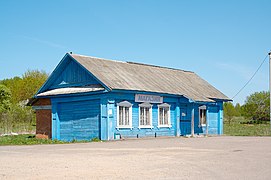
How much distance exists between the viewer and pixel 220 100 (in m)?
35.0

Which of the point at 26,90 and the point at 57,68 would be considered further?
the point at 26,90

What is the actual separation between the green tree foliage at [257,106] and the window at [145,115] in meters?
48.9

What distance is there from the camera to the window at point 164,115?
28.8 metres

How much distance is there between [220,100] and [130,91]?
467 inches

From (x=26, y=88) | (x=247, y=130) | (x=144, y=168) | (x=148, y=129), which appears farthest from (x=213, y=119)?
(x=26, y=88)

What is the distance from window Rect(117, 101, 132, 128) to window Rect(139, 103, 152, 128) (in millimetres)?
1067

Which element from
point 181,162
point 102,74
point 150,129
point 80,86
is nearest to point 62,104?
point 80,86

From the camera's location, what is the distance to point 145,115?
90.9ft

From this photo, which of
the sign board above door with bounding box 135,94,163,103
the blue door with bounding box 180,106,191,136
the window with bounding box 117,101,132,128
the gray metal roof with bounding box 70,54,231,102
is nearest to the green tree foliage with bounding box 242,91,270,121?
the gray metal roof with bounding box 70,54,231,102

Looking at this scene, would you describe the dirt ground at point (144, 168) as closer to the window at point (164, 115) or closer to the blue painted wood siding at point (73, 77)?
the blue painted wood siding at point (73, 77)

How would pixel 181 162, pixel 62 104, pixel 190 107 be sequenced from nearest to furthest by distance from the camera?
pixel 181 162 < pixel 62 104 < pixel 190 107

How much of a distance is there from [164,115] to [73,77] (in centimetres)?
671

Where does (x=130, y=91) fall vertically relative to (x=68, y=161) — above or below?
above

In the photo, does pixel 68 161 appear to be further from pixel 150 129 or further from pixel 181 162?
pixel 150 129
